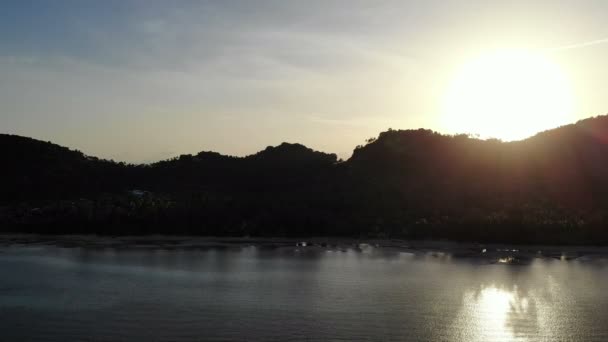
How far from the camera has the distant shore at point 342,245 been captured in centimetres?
3203

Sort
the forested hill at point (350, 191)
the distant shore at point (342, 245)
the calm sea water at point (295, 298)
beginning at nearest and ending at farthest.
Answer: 1. the calm sea water at point (295, 298)
2. the distant shore at point (342, 245)
3. the forested hill at point (350, 191)

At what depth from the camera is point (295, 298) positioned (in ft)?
66.6

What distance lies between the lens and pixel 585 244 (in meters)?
35.0

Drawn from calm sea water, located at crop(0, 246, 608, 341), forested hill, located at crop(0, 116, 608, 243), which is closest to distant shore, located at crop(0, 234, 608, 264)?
forested hill, located at crop(0, 116, 608, 243)

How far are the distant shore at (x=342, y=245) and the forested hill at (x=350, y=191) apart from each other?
1496mm

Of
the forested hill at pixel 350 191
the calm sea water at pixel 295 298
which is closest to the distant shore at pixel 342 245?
the forested hill at pixel 350 191

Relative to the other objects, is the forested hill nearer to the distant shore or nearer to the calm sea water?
the distant shore

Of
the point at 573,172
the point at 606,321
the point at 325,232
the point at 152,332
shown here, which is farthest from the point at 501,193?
the point at 152,332

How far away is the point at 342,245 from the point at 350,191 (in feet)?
41.6

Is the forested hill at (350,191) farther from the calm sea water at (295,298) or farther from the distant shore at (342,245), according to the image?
the calm sea water at (295,298)

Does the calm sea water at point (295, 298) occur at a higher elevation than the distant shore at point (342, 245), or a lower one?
lower

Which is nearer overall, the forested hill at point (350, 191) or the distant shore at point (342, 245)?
the distant shore at point (342, 245)

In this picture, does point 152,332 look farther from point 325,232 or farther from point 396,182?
point 396,182

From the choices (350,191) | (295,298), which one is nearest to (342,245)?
(350,191)
